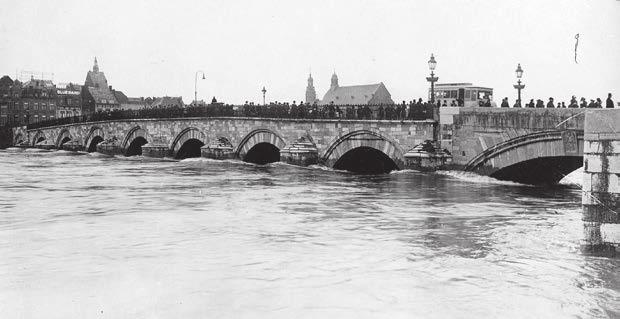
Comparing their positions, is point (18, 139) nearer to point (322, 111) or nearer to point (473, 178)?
point (322, 111)

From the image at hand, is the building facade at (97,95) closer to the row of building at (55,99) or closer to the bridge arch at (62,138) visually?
the row of building at (55,99)

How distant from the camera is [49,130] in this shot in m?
65.7

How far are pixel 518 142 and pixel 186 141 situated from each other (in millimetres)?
26194

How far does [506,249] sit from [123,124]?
41885 mm

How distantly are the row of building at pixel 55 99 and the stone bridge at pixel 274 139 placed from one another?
152 feet

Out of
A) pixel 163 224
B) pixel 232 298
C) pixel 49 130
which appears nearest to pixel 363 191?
pixel 163 224

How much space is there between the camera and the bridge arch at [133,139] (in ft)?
156

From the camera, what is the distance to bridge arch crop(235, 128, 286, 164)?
113 ft

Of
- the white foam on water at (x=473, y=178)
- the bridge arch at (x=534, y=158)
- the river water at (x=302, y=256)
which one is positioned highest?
the bridge arch at (x=534, y=158)

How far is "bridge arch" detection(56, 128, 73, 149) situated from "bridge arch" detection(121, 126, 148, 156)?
13742mm

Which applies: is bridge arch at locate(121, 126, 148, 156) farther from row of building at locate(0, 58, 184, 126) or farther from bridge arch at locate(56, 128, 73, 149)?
row of building at locate(0, 58, 184, 126)

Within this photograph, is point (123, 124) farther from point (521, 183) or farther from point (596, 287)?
point (596, 287)

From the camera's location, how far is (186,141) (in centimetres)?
4291

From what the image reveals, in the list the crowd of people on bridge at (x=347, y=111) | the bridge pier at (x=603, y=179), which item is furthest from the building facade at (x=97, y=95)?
the bridge pier at (x=603, y=179)
